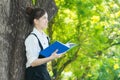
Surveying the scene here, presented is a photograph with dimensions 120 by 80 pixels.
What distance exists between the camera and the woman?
470 centimetres

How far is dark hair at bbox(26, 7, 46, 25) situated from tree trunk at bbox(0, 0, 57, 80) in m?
0.08

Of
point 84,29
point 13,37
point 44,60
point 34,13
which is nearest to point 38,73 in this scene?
point 44,60

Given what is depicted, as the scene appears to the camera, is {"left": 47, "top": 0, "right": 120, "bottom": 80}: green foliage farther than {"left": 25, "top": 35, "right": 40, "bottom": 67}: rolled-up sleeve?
Yes

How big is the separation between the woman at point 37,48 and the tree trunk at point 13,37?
7.4 inches

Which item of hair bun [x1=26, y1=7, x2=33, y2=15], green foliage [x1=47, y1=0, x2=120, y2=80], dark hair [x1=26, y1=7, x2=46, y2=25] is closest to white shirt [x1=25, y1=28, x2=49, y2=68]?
dark hair [x1=26, y1=7, x2=46, y2=25]

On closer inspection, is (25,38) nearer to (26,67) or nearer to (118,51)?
(26,67)

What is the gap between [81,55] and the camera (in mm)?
12992

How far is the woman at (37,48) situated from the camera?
470 centimetres

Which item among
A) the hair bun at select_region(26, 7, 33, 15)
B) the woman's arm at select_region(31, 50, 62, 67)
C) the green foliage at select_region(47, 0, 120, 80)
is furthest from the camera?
the green foliage at select_region(47, 0, 120, 80)

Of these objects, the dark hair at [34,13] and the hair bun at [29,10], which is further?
the hair bun at [29,10]

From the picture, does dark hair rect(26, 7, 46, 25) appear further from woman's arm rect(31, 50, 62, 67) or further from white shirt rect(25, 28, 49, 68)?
woman's arm rect(31, 50, 62, 67)

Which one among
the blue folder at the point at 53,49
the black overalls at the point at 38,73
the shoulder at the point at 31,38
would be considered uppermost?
the shoulder at the point at 31,38

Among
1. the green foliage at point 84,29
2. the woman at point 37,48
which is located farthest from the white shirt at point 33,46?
the green foliage at point 84,29

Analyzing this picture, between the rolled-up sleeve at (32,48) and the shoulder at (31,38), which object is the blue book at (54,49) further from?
the shoulder at (31,38)
